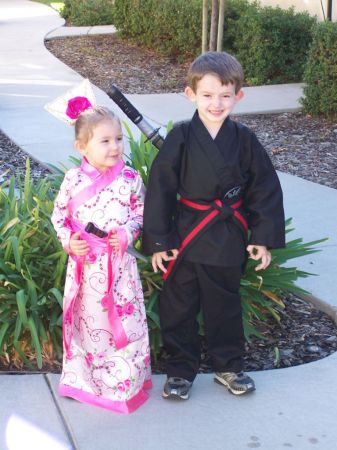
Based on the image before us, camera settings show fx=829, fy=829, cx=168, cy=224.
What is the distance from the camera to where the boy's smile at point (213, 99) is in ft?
10.7

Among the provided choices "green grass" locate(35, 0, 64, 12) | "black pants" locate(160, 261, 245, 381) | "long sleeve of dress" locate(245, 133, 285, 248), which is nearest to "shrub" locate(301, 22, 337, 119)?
"long sleeve of dress" locate(245, 133, 285, 248)

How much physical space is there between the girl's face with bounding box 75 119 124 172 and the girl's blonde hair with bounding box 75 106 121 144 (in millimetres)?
14

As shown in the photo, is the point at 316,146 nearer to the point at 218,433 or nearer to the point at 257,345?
the point at 257,345

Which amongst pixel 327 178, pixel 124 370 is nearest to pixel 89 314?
pixel 124 370

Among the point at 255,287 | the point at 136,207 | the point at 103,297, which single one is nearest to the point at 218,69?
the point at 136,207

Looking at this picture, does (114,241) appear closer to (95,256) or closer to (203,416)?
(95,256)

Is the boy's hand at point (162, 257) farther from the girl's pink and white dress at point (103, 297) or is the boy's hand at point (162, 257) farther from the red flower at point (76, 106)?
the red flower at point (76, 106)

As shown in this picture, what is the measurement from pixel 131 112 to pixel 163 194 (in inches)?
21.2

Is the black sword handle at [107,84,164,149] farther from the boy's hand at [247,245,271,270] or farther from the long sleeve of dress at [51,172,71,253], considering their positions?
the boy's hand at [247,245,271,270]

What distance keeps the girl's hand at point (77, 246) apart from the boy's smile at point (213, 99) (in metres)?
0.68

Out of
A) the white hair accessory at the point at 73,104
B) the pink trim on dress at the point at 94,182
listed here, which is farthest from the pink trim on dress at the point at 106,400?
the white hair accessory at the point at 73,104

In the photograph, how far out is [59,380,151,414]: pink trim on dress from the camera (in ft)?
11.3

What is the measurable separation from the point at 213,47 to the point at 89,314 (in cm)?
653

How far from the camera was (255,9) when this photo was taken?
10.4m
